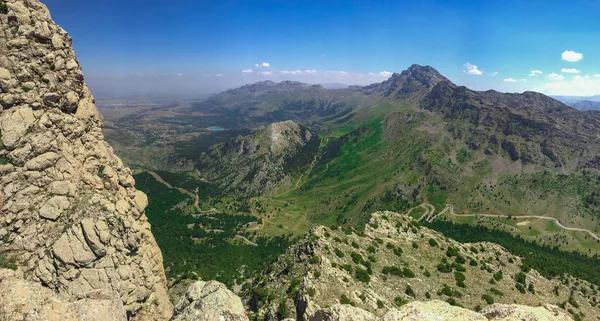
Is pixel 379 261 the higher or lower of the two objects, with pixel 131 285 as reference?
lower

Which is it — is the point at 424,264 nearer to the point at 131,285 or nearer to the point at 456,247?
the point at 456,247

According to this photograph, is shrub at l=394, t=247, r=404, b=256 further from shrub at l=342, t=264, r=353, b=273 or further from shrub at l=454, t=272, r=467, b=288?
shrub at l=342, t=264, r=353, b=273

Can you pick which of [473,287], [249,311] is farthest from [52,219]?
[473,287]

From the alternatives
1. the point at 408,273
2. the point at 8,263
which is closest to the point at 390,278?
the point at 408,273

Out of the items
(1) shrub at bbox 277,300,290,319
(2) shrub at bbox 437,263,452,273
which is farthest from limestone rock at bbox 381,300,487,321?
(2) shrub at bbox 437,263,452,273

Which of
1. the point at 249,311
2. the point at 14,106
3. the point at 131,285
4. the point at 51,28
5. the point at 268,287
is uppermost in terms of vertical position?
the point at 51,28

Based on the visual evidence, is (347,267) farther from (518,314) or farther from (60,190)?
(60,190)
